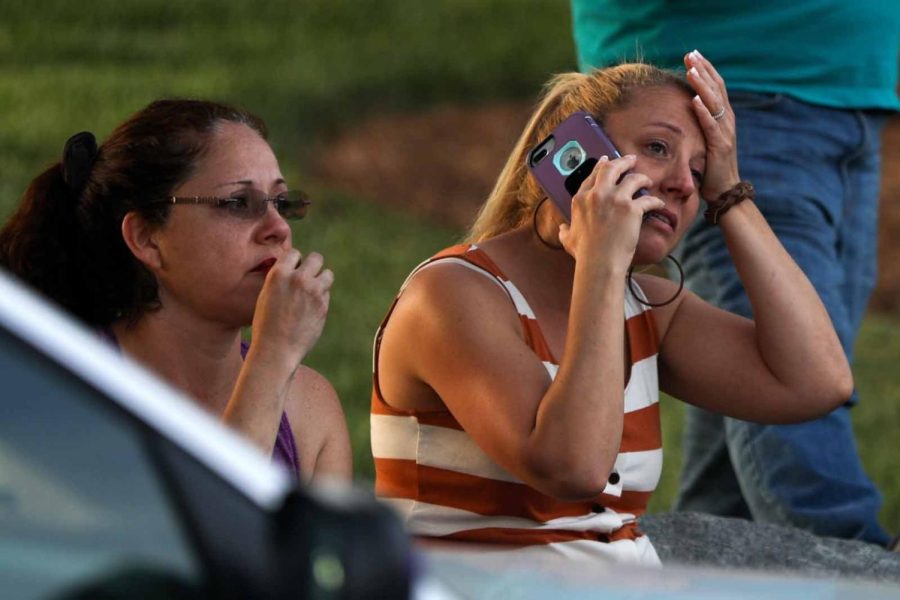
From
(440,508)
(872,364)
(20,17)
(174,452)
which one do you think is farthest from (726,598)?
(20,17)

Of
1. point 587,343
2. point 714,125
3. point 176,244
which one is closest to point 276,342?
point 176,244

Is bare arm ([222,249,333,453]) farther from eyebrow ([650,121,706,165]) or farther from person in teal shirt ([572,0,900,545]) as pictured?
person in teal shirt ([572,0,900,545])

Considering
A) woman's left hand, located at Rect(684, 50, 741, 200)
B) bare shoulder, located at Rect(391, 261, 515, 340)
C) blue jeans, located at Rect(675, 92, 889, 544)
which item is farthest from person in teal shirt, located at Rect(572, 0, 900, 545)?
bare shoulder, located at Rect(391, 261, 515, 340)

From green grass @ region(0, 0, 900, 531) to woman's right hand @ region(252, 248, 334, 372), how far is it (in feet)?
17.6

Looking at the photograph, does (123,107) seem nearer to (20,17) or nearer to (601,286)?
(20,17)

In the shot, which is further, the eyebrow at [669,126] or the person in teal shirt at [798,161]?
the person in teal shirt at [798,161]

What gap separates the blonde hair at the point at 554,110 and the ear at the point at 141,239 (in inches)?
25.7

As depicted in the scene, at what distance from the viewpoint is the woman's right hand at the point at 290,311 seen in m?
2.88

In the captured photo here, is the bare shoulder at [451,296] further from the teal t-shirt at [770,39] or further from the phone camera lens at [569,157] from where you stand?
the teal t-shirt at [770,39]

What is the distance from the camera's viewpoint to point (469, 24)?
53.0ft

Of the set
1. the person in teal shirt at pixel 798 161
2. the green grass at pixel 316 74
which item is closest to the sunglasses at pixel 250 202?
the person in teal shirt at pixel 798 161

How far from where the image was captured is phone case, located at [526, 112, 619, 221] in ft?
10.4

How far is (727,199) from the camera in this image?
3406 mm

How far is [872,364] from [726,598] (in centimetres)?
737
